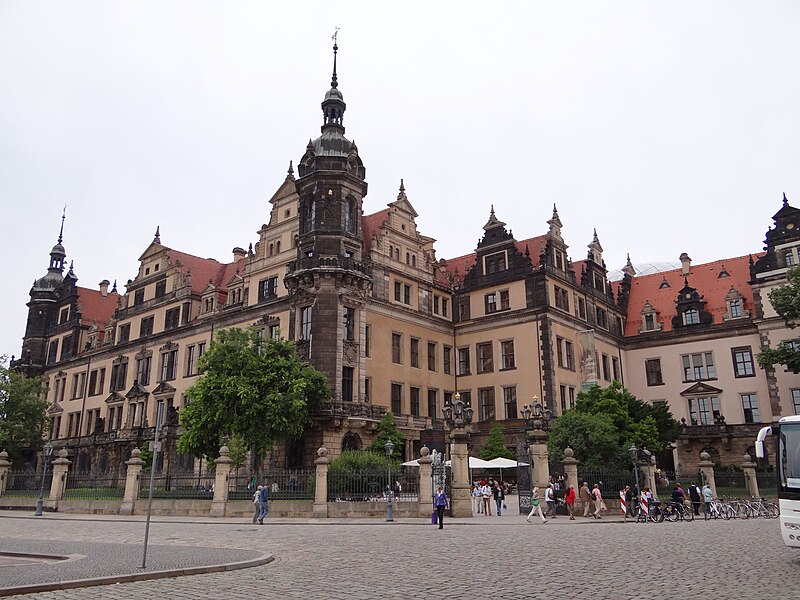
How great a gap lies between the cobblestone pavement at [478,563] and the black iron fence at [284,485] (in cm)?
646

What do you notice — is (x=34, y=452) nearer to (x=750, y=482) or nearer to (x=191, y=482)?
(x=191, y=482)

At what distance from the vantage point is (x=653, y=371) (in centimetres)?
5900

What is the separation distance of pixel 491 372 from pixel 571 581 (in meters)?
40.4

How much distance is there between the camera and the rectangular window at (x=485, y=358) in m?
51.1

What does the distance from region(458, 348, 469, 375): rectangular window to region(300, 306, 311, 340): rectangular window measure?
14182mm

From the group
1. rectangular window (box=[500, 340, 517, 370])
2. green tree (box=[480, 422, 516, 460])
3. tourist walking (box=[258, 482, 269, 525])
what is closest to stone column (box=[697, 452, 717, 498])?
green tree (box=[480, 422, 516, 460])

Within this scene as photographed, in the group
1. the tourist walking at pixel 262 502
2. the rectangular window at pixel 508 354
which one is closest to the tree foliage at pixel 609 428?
the rectangular window at pixel 508 354

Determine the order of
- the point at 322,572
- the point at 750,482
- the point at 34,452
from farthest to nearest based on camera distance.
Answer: the point at 34,452, the point at 750,482, the point at 322,572

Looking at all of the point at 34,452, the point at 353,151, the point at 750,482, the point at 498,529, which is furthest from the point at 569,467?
the point at 34,452

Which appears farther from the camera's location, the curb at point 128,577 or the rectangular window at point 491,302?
the rectangular window at point 491,302

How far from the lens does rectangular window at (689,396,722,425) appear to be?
54.7m

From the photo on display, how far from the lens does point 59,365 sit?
70938mm

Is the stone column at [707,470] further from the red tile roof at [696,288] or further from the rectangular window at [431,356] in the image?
the red tile roof at [696,288]

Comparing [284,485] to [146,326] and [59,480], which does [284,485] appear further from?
[146,326]
